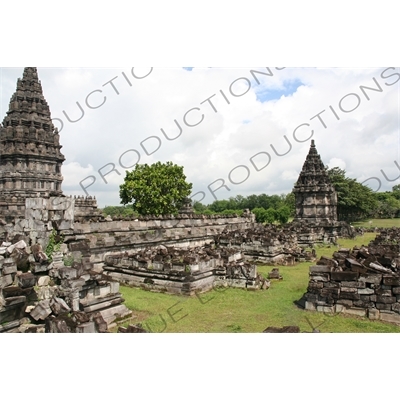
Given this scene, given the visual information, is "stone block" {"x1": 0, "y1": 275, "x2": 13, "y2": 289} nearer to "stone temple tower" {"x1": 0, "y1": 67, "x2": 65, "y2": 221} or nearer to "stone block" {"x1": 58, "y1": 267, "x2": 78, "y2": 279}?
"stone block" {"x1": 58, "y1": 267, "x2": 78, "y2": 279}

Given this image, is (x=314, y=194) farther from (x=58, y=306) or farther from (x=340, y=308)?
(x=58, y=306)

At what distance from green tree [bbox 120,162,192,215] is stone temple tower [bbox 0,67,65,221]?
22.9 feet

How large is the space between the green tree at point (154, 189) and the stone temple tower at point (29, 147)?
22.9 feet

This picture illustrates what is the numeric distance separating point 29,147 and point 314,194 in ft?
72.7

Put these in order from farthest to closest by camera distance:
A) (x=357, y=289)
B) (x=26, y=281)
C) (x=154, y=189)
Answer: (x=154, y=189), (x=357, y=289), (x=26, y=281)

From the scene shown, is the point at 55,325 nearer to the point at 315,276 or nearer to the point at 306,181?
the point at 315,276

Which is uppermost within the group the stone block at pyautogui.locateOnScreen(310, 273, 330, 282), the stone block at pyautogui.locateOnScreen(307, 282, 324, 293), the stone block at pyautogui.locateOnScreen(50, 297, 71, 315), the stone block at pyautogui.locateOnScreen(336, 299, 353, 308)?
the stone block at pyautogui.locateOnScreen(50, 297, 71, 315)

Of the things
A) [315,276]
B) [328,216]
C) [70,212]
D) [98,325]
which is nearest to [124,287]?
[70,212]

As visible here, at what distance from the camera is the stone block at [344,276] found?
665 cm

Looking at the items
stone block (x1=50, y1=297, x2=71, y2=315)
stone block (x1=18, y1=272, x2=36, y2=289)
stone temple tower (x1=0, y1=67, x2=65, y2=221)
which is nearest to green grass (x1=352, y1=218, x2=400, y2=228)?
stone temple tower (x1=0, y1=67, x2=65, y2=221)

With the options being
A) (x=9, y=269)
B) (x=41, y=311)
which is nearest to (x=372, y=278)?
(x=41, y=311)

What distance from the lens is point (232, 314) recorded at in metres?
6.69

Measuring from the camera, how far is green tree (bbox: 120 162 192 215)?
31969mm

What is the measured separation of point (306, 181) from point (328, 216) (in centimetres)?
314
